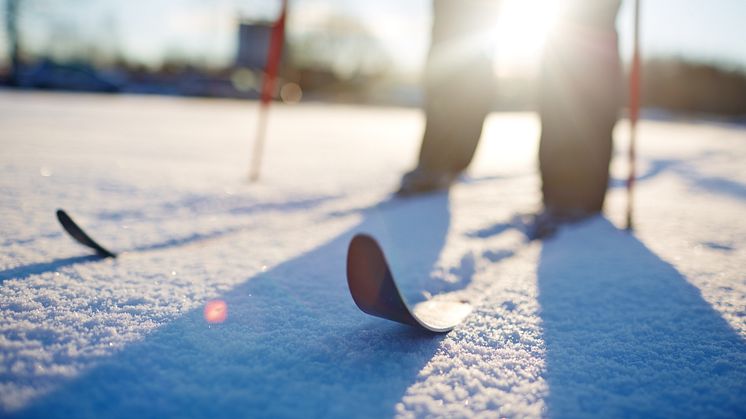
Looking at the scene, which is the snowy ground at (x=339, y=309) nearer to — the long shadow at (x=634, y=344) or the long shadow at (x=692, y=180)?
the long shadow at (x=634, y=344)

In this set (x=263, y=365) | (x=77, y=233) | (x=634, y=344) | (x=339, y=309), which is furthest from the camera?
(x=77, y=233)

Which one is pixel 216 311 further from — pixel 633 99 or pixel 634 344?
pixel 633 99

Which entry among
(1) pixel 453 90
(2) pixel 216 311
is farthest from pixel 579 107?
(2) pixel 216 311

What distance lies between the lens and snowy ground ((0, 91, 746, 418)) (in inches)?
30.8

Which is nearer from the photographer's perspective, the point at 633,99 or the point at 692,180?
the point at 633,99

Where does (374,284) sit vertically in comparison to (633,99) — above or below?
below

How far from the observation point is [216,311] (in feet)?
3.46

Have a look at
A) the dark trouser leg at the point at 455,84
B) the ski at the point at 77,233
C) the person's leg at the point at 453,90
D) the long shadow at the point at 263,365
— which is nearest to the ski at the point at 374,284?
the long shadow at the point at 263,365

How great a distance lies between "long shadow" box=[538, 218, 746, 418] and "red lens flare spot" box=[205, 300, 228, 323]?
703mm

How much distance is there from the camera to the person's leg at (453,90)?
2725 millimetres

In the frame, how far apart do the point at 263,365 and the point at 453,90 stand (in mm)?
2406

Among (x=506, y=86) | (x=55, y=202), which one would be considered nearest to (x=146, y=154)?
(x=55, y=202)

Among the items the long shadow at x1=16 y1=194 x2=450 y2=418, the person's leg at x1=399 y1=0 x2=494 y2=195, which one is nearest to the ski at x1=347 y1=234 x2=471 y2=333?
the long shadow at x1=16 y1=194 x2=450 y2=418

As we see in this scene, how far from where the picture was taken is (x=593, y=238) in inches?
70.3
